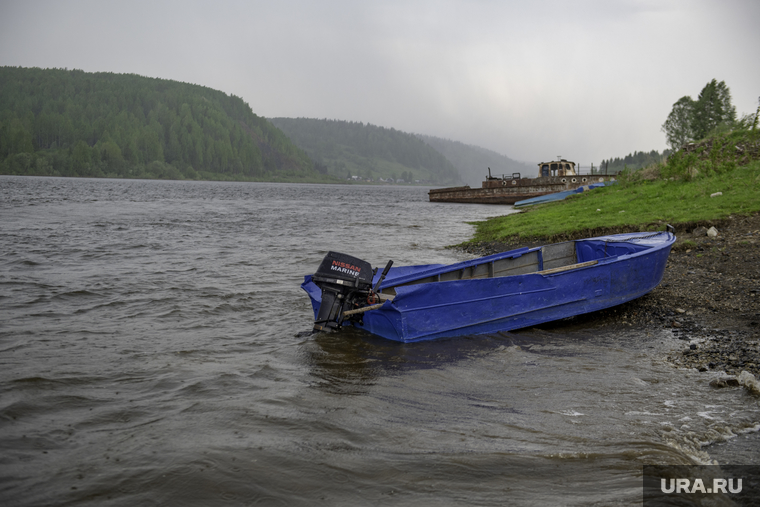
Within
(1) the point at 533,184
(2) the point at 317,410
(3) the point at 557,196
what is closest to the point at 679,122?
(1) the point at 533,184

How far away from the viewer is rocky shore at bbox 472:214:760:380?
7.82 meters

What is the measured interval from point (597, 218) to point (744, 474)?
16.7 meters

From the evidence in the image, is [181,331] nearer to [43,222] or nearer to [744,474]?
[744,474]

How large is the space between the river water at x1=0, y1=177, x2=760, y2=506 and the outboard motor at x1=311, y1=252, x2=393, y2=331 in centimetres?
63

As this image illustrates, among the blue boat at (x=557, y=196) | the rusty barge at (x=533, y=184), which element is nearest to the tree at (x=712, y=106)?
the rusty barge at (x=533, y=184)

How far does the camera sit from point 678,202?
1875 cm

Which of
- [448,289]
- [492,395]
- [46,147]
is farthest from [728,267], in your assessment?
[46,147]

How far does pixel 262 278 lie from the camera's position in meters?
15.3

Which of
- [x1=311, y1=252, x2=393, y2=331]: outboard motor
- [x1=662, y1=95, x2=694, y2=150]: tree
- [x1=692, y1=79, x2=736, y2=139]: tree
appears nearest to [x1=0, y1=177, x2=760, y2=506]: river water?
[x1=311, y1=252, x2=393, y2=331]: outboard motor

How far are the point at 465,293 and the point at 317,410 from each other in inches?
153

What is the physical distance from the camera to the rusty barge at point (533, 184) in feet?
171

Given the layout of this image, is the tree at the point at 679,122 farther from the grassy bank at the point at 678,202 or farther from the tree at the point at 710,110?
the grassy bank at the point at 678,202

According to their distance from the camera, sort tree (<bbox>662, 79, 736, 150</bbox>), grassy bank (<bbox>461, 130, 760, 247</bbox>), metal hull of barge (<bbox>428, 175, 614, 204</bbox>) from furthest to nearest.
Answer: tree (<bbox>662, 79, 736, 150</bbox>)
metal hull of barge (<bbox>428, 175, 614, 204</bbox>)
grassy bank (<bbox>461, 130, 760, 247</bbox>)

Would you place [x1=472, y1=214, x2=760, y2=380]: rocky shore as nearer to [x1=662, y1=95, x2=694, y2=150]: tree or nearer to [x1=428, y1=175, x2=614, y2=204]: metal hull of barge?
[x1=428, y1=175, x2=614, y2=204]: metal hull of barge
